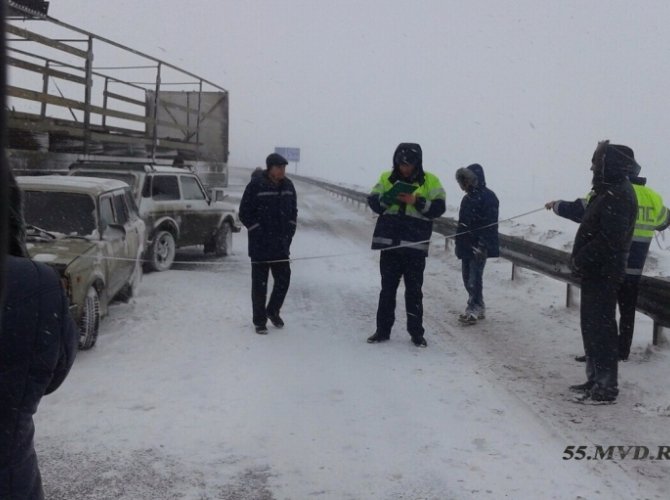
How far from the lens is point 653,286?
19.2ft

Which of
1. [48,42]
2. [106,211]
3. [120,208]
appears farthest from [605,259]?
[48,42]

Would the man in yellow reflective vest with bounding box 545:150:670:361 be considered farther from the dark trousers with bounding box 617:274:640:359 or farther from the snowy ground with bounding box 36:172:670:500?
the snowy ground with bounding box 36:172:670:500

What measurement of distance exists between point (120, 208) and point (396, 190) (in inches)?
141

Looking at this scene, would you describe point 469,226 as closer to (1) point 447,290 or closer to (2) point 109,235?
(1) point 447,290

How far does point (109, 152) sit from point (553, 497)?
11.2m

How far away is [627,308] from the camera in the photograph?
5.96 metres

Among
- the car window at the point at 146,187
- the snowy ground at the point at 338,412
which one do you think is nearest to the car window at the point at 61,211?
the snowy ground at the point at 338,412

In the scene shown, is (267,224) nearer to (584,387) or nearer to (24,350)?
(584,387)

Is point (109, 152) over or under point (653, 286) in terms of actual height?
over

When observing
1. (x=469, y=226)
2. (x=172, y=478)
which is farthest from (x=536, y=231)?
(x=172, y=478)

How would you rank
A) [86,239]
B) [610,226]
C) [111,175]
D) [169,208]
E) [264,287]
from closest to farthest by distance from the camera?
[610,226] < [86,239] < [264,287] < [111,175] < [169,208]

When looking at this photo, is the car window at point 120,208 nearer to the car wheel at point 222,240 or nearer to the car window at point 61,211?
the car window at point 61,211

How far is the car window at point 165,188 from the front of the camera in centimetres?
1062

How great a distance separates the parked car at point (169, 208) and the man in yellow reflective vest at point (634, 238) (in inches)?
250
